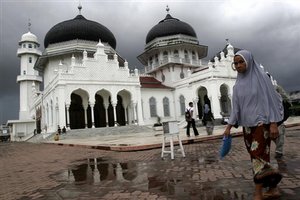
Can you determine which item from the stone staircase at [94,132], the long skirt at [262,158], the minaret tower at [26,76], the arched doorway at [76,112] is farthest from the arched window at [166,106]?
the long skirt at [262,158]

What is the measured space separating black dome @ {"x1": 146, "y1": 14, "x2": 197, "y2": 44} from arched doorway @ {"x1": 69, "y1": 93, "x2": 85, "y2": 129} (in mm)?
17724

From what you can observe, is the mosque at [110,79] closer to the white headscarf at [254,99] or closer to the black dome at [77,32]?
the black dome at [77,32]

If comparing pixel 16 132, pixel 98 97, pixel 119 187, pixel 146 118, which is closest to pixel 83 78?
pixel 98 97

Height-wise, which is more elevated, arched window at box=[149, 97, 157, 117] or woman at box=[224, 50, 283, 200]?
arched window at box=[149, 97, 157, 117]

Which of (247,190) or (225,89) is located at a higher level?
(225,89)

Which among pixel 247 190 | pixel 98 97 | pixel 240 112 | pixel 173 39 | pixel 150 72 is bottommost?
pixel 247 190

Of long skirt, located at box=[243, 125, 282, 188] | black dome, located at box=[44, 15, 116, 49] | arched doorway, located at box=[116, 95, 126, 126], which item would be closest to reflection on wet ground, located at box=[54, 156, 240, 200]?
long skirt, located at box=[243, 125, 282, 188]

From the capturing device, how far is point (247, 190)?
334cm

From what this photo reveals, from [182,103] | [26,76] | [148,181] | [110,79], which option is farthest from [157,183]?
[26,76]

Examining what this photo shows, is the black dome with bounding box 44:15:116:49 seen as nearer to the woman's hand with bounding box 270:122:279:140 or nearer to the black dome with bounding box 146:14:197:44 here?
the black dome with bounding box 146:14:197:44

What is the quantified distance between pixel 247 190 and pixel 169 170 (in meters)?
1.96

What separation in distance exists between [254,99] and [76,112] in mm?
29035

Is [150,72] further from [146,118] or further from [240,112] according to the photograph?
[240,112]

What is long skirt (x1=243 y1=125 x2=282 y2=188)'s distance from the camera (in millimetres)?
2900
